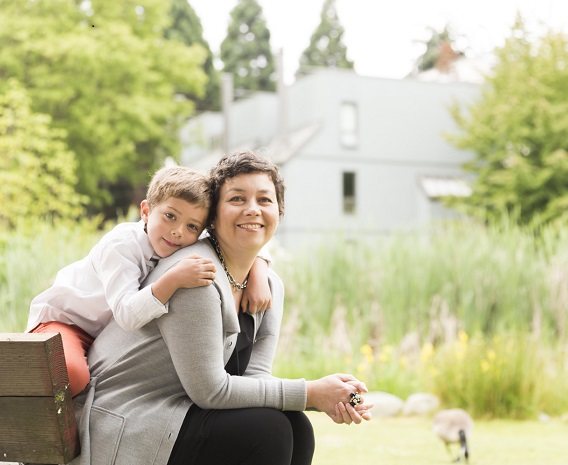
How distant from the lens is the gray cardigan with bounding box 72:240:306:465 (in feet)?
6.75

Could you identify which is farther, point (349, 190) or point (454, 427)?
point (349, 190)

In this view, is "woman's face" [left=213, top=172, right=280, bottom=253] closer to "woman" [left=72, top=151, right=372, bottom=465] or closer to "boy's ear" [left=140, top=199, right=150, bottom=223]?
"woman" [left=72, top=151, right=372, bottom=465]

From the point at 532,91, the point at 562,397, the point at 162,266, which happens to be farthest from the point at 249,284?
the point at 532,91

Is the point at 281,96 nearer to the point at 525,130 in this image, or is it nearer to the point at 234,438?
the point at 525,130

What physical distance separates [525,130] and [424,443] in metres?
17.0

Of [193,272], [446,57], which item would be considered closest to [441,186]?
Answer: [446,57]

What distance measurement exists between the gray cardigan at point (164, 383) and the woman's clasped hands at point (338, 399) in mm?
40

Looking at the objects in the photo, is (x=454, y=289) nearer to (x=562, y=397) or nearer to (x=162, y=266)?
(x=562, y=397)

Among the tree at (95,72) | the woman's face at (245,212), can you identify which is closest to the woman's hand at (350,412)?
the woman's face at (245,212)

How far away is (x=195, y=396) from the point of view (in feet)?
6.88

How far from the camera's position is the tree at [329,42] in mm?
39625

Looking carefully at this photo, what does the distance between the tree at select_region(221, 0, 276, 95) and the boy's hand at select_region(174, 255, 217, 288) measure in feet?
118

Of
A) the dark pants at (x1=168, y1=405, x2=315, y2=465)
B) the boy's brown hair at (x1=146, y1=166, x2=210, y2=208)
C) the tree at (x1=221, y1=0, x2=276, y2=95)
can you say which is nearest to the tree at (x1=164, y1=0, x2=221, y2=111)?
the tree at (x1=221, y1=0, x2=276, y2=95)

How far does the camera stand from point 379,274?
7.92 m
